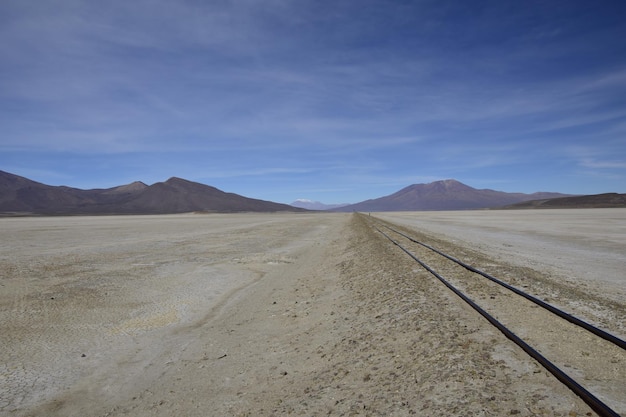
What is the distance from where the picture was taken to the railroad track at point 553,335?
4211mm

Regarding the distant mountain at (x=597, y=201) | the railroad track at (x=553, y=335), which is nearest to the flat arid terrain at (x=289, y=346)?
the railroad track at (x=553, y=335)

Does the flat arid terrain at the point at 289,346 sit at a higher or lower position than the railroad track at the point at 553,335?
lower

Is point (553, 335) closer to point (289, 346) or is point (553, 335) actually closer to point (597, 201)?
point (289, 346)

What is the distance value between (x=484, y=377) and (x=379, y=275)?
7568 millimetres

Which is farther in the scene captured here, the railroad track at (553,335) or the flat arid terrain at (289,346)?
the flat arid terrain at (289,346)

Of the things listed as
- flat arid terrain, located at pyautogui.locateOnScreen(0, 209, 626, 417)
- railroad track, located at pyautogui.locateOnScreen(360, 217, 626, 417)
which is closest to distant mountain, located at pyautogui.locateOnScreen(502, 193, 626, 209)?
flat arid terrain, located at pyautogui.locateOnScreen(0, 209, 626, 417)

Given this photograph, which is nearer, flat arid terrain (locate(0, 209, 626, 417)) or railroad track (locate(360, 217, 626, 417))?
railroad track (locate(360, 217, 626, 417))

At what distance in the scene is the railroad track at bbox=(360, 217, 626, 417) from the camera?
4211 mm

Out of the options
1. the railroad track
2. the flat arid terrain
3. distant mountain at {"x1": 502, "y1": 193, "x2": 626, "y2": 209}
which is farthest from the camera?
distant mountain at {"x1": 502, "y1": 193, "x2": 626, "y2": 209}

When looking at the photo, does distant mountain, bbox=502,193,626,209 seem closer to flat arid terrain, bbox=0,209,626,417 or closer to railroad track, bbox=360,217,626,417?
flat arid terrain, bbox=0,209,626,417

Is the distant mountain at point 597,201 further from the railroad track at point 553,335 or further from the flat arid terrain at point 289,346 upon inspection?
the railroad track at point 553,335

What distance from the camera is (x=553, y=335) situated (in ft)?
19.1

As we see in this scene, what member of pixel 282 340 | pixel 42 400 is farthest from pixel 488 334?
pixel 42 400

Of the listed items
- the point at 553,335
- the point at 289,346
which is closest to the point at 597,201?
the point at 553,335
